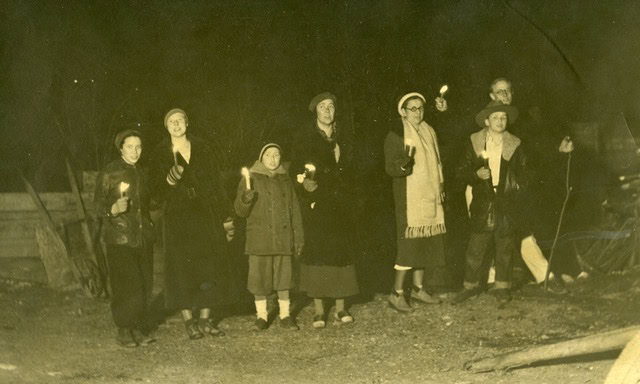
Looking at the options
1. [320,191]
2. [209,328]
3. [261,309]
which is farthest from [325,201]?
[209,328]

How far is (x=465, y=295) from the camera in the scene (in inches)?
244

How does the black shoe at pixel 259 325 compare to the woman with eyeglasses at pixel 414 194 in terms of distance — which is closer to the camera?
the black shoe at pixel 259 325

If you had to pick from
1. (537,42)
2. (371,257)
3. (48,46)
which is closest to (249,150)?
(371,257)

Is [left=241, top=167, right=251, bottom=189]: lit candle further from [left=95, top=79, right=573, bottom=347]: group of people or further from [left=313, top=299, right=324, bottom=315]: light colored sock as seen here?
[left=313, top=299, right=324, bottom=315]: light colored sock

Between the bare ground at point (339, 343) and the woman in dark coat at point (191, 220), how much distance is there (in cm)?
29

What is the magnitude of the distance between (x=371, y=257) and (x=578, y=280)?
1.88 m

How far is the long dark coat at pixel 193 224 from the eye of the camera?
534cm

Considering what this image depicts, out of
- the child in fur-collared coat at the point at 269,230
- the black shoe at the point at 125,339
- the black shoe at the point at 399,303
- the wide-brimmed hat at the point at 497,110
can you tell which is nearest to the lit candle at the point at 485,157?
the wide-brimmed hat at the point at 497,110

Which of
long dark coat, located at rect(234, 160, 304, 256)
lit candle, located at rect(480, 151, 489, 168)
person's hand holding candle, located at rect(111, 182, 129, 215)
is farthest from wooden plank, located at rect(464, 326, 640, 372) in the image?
person's hand holding candle, located at rect(111, 182, 129, 215)

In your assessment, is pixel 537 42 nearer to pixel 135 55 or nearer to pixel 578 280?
pixel 578 280

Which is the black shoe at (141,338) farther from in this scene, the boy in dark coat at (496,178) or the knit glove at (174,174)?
the boy in dark coat at (496,178)

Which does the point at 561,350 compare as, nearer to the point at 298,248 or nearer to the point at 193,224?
the point at 298,248

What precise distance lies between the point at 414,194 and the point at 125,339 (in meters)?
2.51

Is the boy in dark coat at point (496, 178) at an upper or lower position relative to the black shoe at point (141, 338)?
upper
